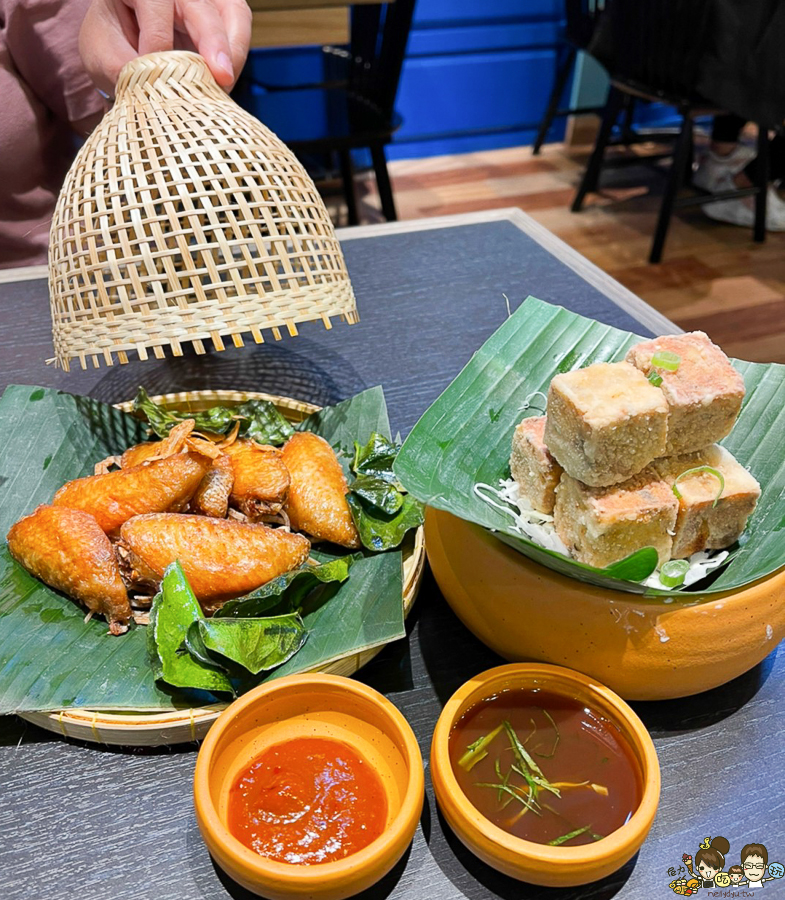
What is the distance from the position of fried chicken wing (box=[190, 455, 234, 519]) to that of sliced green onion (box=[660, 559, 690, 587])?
682 millimetres

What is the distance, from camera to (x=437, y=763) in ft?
2.76

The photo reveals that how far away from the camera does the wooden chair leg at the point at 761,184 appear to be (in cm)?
386

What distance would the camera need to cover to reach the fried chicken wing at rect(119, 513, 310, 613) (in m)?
1.09

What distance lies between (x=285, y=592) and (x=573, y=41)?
458cm

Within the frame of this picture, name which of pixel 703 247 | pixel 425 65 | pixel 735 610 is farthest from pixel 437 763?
pixel 425 65

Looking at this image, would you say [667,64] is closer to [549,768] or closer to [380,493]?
[380,493]

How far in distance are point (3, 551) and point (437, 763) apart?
30.3 inches

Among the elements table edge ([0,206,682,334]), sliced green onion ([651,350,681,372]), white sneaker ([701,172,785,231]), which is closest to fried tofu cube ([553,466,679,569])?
sliced green onion ([651,350,681,372])

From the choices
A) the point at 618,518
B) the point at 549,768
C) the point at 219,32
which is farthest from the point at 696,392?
the point at 219,32

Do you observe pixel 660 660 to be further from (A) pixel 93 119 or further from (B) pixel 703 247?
(B) pixel 703 247

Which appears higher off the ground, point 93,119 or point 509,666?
point 93,119

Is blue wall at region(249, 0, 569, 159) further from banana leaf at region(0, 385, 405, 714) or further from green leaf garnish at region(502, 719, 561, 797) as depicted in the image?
green leaf garnish at region(502, 719, 561, 797)

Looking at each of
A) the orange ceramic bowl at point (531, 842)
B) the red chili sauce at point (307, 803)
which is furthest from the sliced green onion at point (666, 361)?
the red chili sauce at point (307, 803)

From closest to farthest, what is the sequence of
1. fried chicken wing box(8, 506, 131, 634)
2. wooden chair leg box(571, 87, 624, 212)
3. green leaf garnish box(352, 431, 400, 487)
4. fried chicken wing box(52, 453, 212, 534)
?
fried chicken wing box(8, 506, 131, 634) → fried chicken wing box(52, 453, 212, 534) → green leaf garnish box(352, 431, 400, 487) → wooden chair leg box(571, 87, 624, 212)
